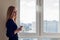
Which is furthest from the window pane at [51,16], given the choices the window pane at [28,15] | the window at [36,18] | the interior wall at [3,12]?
the interior wall at [3,12]

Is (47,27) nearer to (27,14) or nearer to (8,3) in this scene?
A: (27,14)

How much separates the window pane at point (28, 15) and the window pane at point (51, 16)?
25 centimetres

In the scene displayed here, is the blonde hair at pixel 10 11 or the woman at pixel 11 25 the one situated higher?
the blonde hair at pixel 10 11

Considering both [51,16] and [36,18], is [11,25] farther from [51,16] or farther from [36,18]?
[51,16]

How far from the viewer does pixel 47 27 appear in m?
3.18

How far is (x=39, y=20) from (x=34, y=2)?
0.42m

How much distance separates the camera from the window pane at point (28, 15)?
10.3 feet

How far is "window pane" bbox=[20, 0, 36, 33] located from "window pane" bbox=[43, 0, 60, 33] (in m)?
0.25

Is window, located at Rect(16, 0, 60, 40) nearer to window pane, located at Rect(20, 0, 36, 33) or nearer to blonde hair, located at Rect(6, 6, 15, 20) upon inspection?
window pane, located at Rect(20, 0, 36, 33)

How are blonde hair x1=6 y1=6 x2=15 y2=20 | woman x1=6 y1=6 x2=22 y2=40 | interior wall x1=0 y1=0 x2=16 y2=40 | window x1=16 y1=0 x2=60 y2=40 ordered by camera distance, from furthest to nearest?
window x1=16 y1=0 x2=60 y2=40
interior wall x1=0 y1=0 x2=16 y2=40
blonde hair x1=6 y1=6 x2=15 y2=20
woman x1=6 y1=6 x2=22 y2=40

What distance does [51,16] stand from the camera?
319cm

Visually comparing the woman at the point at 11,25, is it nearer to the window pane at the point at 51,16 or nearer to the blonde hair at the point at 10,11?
the blonde hair at the point at 10,11

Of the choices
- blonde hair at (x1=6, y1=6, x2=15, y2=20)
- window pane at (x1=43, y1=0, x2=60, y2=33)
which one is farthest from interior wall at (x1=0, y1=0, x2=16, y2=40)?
window pane at (x1=43, y1=0, x2=60, y2=33)

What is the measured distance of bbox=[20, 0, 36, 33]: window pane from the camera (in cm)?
314
